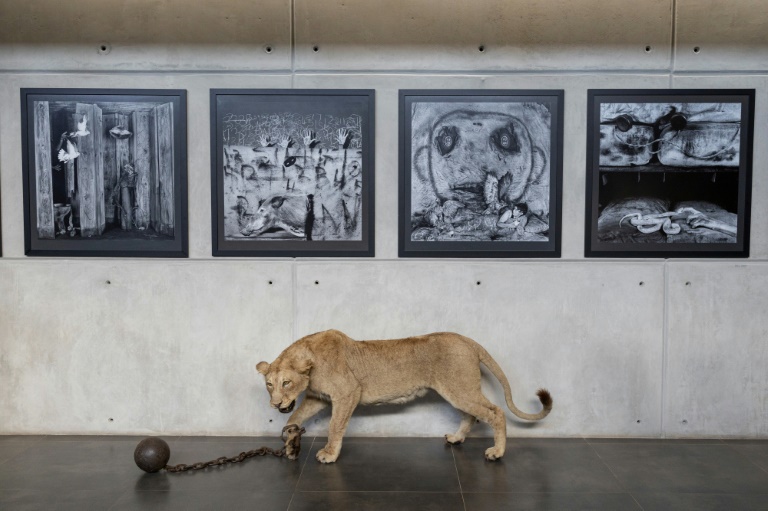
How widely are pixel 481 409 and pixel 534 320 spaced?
0.87 metres

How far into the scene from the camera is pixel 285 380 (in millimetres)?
3883

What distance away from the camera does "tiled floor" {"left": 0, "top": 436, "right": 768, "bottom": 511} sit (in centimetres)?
341

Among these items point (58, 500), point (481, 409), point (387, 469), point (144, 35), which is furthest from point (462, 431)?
point (144, 35)

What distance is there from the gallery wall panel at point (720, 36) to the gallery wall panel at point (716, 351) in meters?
1.54

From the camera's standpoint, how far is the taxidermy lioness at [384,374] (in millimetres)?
4031

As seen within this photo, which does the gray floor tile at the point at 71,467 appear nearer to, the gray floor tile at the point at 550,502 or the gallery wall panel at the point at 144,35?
the gray floor tile at the point at 550,502

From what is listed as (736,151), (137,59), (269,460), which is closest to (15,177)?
(137,59)

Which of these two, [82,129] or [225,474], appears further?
[82,129]

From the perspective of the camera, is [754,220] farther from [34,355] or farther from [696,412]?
[34,355]

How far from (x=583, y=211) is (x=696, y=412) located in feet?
5.88

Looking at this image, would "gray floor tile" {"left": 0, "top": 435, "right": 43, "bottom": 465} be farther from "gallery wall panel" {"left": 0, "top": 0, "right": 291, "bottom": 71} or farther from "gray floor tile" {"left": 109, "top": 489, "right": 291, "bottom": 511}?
"gallery wall panel" {"left": 0, "top": 0, "right": 291, "bottom": 71}

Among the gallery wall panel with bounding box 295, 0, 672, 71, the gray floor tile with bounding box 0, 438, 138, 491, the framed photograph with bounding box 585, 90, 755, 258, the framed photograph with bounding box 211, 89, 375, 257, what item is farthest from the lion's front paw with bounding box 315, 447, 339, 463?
the gallery wall panel with bounding box 295, 0, 672, 71

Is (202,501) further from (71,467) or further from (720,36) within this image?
(720,36)

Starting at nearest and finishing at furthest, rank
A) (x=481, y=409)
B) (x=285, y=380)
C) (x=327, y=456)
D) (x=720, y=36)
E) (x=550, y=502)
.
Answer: (x=550, y=502) < (x=285, y=380) < (x=327, y=456) < (x=481, y=409) < (x=720, y=36)
